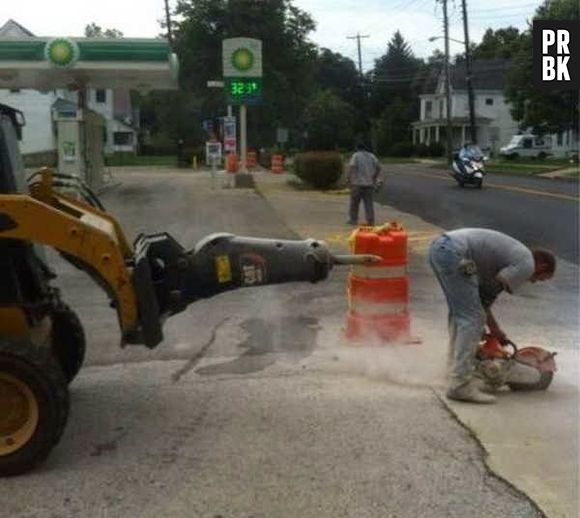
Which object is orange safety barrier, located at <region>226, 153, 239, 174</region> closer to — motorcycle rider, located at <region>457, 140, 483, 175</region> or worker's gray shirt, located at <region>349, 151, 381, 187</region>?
motorcycle rider, located at <region>457, 140, 483, 175</region>

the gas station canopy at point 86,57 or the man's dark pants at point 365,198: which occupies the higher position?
the gas station canopy at point 86,57

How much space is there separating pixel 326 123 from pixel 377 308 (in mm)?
68187

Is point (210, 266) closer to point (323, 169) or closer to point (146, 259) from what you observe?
point (146, 259)

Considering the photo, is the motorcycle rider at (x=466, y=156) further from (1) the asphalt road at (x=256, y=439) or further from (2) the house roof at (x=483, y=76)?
(2) the house roof at (x=483, y=76)

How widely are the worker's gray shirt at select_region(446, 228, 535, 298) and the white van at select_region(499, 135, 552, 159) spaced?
66.2 meters

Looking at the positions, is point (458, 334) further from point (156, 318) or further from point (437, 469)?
point (156, 318)

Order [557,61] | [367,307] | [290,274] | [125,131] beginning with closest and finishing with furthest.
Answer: [290,274] < [367,307] < [557,61] < [125,131]

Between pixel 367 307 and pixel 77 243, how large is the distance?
3.07 m

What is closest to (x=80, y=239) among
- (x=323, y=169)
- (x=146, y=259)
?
(x=146, y=259)

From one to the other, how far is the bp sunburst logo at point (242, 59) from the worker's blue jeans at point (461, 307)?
24423mm

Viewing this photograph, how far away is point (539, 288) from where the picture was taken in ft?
37.7

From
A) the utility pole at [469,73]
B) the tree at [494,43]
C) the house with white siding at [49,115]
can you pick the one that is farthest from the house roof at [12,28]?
the tree at [494,43]

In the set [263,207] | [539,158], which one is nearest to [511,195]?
[263,207]

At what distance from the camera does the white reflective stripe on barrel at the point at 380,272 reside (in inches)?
303
